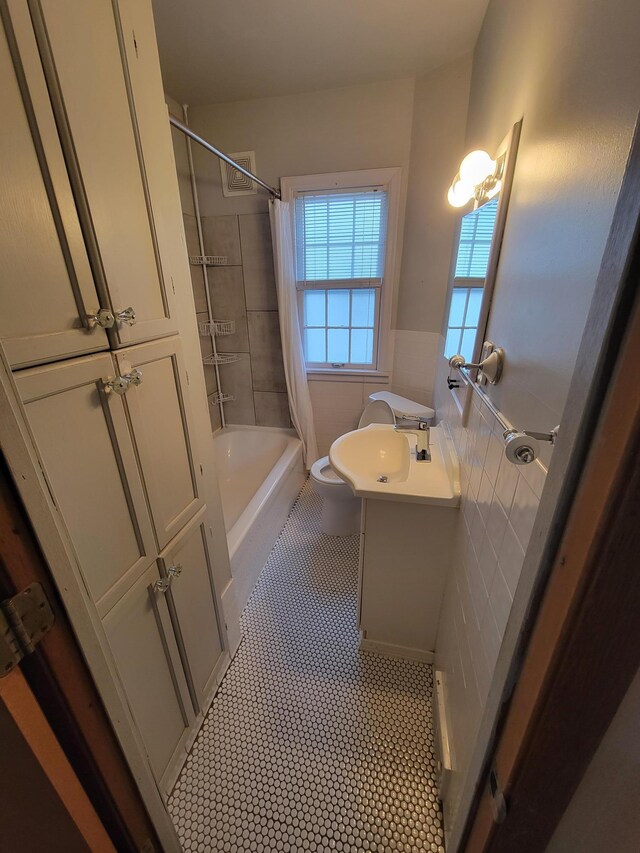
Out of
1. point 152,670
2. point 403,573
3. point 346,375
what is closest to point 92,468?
point 152,670

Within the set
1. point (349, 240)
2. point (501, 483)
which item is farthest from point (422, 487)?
point (349, 240)

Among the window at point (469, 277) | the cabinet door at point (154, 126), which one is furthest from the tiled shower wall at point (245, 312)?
the cabinet door at point (154, 126)

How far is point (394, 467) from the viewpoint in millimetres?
1646

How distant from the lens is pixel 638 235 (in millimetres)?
287

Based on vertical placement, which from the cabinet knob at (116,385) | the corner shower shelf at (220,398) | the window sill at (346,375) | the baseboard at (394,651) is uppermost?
the cabinet knob at (116,385)

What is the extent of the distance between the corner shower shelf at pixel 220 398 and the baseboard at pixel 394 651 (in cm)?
204

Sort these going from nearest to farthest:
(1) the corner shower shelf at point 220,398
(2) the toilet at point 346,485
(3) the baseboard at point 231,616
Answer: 1. (3) the baseboard at point 231,616
2. (2) the toilet at point 346,485
3. (1) the corner shower shelf at point 220,398

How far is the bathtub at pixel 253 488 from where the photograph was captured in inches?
68.5

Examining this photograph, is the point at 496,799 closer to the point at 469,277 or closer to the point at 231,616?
the point at 231,616

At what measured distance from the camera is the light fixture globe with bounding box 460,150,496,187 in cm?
108

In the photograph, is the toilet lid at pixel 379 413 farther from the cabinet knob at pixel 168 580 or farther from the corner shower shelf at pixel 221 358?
the cabinet knob at pixel 168 580

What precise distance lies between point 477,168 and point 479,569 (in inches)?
49.8

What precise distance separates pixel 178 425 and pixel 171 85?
2.27 metres

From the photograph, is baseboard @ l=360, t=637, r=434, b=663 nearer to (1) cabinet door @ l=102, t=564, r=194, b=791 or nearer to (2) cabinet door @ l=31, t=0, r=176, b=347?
(1) cabinet door @ l=102, t=564, r=194, b=791
